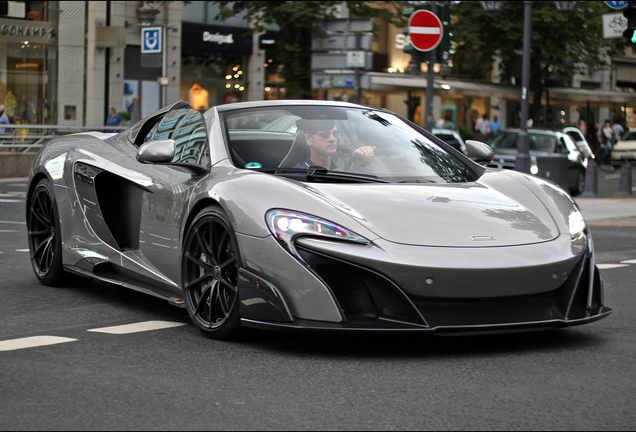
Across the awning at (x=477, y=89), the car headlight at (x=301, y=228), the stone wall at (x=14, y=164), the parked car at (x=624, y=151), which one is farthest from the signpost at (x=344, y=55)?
the parked car at (x=624, y=151)

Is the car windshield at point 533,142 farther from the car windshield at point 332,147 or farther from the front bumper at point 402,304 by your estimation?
the front bumper at point 402,304

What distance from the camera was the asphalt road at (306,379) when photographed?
3.79m

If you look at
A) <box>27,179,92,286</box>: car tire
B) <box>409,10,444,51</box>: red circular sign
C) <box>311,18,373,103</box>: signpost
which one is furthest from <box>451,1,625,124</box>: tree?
<box>27,179,92,286</box>: car tire

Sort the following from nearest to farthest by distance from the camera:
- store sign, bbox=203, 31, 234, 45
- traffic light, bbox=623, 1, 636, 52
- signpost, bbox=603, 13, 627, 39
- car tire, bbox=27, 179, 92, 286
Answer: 1. car tire, bbox=27, 179, 92, 286
2. traffic light, bbox=623, 1, 636, 52
3. signpost, bbox=603, 13, 627, 39
4. store sign, bbox=203, 31, 234, 45

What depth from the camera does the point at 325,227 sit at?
15.9 ft

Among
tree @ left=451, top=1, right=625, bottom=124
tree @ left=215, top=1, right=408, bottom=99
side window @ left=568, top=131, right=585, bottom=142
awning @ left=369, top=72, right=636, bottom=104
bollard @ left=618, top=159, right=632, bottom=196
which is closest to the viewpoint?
bollard @ left=618, top=159, right=632, bottom=196

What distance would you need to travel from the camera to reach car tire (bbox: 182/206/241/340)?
5.21 m

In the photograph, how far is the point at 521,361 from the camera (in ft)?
15.8

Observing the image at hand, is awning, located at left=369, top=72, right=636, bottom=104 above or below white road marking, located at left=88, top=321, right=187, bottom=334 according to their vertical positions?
above

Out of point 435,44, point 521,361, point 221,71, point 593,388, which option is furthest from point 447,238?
point 221,71

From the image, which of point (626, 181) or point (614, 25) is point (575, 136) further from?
point (614, 25)

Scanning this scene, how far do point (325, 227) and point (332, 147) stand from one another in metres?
1.09

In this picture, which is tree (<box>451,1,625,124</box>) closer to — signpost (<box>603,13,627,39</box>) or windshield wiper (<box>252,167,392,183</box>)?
signpost (<box>603,13,627,39</box>)

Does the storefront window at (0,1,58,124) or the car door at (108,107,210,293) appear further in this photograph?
the storefront window at (0,1,58,124)
